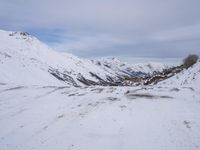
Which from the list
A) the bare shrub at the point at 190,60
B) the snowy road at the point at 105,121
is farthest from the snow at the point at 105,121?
the bare shrub at the point at 190,60

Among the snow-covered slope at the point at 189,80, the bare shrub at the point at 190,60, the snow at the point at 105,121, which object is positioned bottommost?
the snow at the point at 105,121

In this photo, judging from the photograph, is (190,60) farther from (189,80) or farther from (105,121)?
(105,121)

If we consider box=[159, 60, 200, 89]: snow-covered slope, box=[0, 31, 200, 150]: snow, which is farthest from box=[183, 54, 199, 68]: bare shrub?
box=[0, 31, 200, 150]: snow

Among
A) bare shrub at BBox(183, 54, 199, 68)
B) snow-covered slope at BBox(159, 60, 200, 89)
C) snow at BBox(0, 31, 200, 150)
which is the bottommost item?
snow at BBox(0, 31, 200, 150)

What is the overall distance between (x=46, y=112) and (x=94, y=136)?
7748mm

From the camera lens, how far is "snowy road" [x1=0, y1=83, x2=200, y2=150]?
555 inches

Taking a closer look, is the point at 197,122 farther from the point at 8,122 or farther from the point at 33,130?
the point at 8,122

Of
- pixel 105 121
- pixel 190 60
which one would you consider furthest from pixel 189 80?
pixel 105 121

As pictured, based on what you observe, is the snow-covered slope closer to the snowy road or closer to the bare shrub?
the snowy road

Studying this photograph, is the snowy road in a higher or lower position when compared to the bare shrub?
lower

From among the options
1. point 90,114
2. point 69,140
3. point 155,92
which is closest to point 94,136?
point 69,140

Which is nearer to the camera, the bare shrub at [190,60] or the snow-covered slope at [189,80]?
the snow-covered slope at [189,80]

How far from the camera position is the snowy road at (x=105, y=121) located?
46.2 ft

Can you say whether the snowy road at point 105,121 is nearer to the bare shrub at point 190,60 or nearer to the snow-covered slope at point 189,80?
the snow-covered slope at point 189,80
